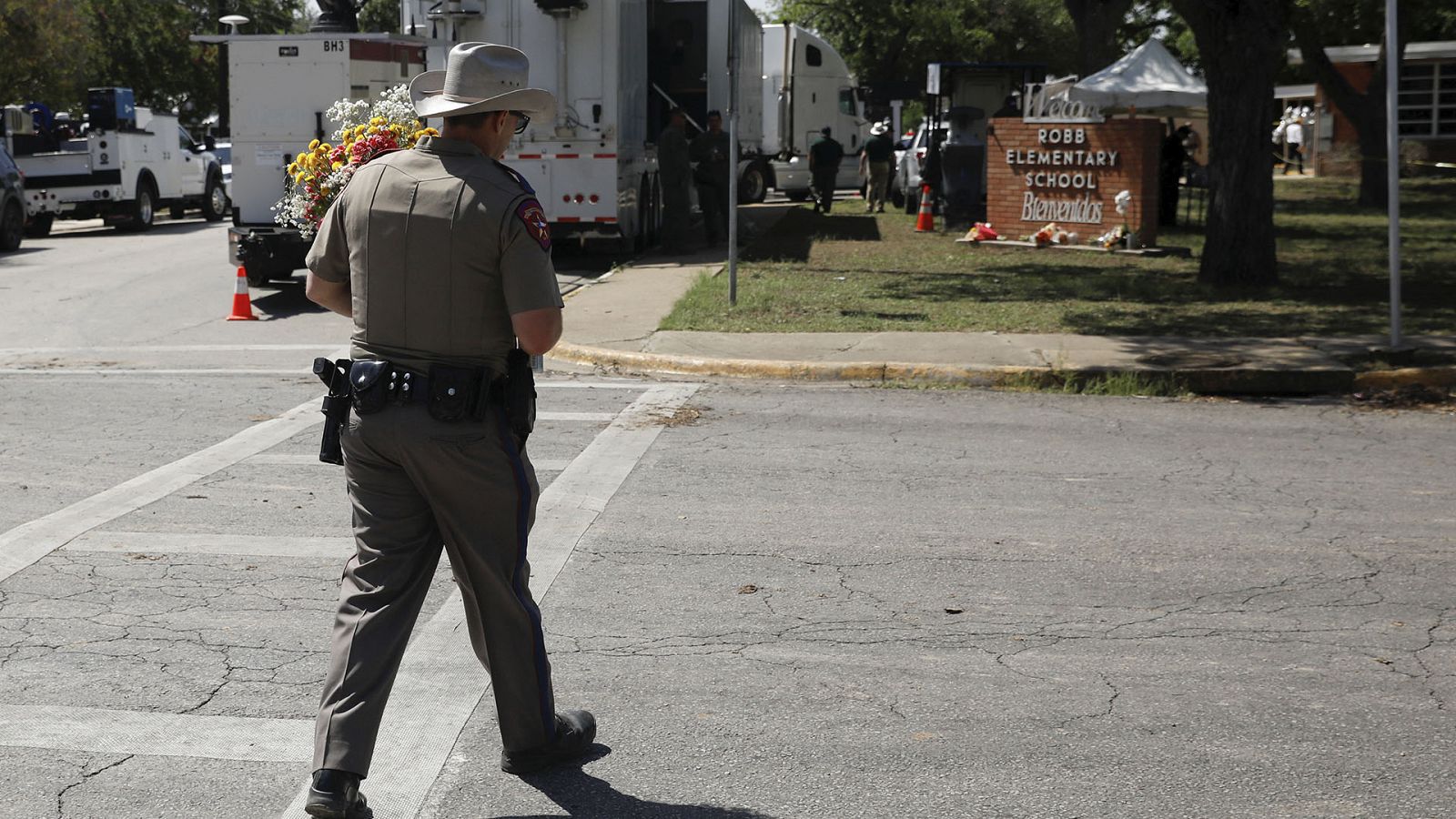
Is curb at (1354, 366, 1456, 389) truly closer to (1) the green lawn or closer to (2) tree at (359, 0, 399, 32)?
(1) the green lawn

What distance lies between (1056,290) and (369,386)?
1272 cm

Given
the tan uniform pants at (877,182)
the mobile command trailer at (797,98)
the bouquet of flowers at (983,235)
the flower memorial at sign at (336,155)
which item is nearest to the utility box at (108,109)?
the mobile command trailer at (797,98)

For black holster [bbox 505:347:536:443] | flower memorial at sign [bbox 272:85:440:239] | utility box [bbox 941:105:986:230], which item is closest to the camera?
black holster [bbox 505:347:536:443]

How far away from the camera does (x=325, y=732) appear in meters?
3.64

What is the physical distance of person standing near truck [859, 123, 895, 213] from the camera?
92.9 feet

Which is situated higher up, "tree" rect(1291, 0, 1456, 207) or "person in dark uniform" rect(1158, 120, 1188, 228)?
"tree" rect(1291, 0, 1456, 207)

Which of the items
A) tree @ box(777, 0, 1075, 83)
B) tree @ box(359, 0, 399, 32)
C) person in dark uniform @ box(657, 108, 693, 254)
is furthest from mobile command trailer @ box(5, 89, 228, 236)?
tree @ box(777, 0, 1075, 83)

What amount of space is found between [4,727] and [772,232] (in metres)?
19.5

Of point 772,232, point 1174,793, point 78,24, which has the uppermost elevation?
point 78,24

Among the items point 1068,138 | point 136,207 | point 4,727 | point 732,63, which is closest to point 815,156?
point 1068,138

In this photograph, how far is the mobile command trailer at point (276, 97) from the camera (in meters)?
16.5

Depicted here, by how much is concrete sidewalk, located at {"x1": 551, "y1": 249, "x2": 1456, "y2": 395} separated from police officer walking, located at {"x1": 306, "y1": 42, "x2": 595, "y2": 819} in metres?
7.59

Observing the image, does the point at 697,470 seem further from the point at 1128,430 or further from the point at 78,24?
the point at 78,24

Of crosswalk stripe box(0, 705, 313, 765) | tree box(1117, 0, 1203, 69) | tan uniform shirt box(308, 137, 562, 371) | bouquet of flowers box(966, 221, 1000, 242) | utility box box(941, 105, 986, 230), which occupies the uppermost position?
tree box(1117, 0, 1203, 69)
